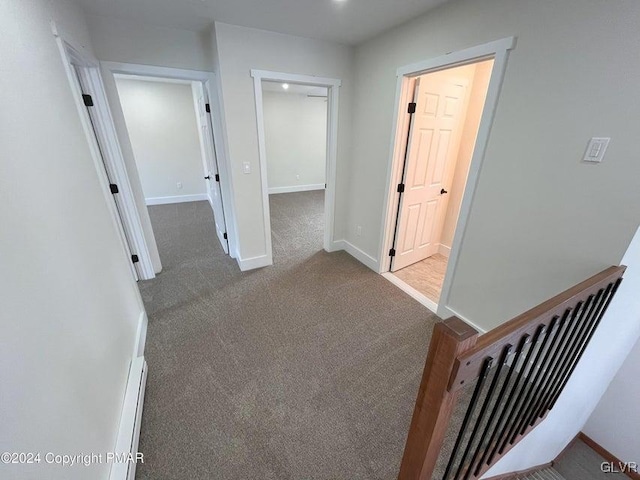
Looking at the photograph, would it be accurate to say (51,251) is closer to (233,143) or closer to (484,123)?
(233,143)

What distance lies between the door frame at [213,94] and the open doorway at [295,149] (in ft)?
6.20

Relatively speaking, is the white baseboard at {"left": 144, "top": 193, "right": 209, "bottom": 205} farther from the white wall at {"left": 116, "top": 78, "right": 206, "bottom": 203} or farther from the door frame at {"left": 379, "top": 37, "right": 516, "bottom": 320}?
the door frame at {"left": 379, "top": 37, "right": 516, "bottom": 320}

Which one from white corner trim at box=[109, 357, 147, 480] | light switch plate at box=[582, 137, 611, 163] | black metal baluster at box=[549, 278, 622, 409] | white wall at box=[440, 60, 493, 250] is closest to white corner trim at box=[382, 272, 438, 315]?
Answer: white wall at box=[440, 60, 493, 250]

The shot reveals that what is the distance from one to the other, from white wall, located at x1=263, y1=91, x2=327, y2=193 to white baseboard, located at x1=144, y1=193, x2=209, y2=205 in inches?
66.7

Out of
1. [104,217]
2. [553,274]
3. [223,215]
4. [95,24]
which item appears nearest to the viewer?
[553,274]

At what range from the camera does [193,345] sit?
202 centimetres

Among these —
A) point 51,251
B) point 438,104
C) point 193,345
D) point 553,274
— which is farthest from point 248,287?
point 438,104

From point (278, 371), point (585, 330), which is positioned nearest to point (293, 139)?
point (278, 371)

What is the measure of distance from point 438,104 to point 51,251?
3.13 meters

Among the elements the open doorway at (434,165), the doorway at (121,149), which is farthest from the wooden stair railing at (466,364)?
the doorway at (121,149)

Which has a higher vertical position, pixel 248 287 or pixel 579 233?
pixel 579 233

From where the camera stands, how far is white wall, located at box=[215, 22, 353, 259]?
2.32 metres

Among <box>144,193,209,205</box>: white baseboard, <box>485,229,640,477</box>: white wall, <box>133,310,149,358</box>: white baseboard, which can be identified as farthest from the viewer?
<box>144,193,209,205</box>: white baseboard

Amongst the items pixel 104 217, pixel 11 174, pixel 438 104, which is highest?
pixel 438 104
